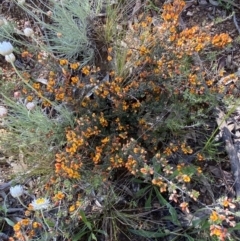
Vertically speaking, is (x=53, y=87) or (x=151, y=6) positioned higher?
(x=151, y=6)

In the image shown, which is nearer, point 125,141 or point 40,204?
point 40,204

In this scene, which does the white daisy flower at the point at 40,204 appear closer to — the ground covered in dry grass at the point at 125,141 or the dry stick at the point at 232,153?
the ground covered in dry grass at the point at 125,141

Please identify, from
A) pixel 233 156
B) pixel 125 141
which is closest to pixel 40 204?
Answer: pixel 125 141

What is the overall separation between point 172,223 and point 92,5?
1271 millimetres

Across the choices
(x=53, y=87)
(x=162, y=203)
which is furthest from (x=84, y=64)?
(x=162, y=203)

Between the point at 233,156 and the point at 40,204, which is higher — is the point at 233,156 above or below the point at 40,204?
above

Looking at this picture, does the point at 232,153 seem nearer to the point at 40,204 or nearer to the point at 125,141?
the point at 125,141

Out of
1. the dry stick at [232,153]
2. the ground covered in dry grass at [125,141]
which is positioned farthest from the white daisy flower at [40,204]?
the dry stick at [232,153]

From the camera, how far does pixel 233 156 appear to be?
6.29 feet

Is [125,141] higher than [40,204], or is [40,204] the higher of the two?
[125,141]

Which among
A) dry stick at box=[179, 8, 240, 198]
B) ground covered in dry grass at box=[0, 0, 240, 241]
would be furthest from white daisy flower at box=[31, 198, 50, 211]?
dry stick at box=[179, 8, 240, 198]

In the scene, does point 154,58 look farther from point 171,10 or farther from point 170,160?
point 170,160

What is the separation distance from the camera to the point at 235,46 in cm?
218

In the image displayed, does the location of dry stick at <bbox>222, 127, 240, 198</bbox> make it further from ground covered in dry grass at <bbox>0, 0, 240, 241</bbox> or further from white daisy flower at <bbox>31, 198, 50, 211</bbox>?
white daisy flower at <bbox>31, 198, 50, 211</bbox>
